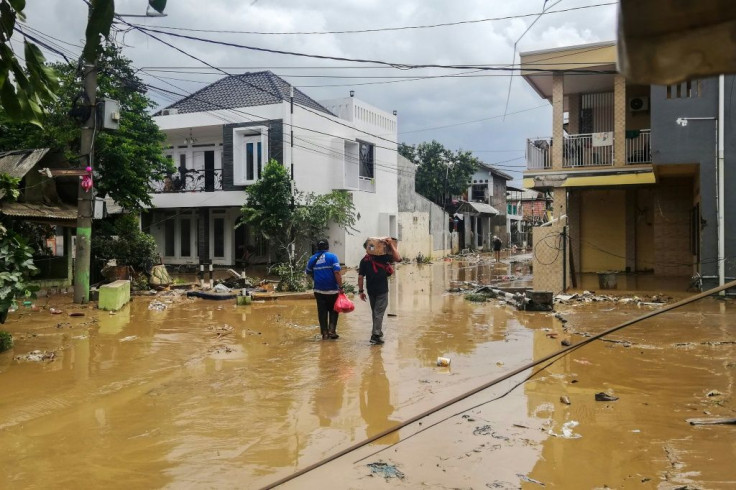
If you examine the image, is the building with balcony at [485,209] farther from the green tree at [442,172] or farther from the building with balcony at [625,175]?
the building with balcony at [625,175]

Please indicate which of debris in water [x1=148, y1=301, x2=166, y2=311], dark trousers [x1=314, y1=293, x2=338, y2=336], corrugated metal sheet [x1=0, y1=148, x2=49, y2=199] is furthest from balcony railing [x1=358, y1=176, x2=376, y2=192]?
dark trousers [x1=314, y1=293, x2=338, y2=336]

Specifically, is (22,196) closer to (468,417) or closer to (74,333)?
(74,333)

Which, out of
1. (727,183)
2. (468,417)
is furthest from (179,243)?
(468,417)

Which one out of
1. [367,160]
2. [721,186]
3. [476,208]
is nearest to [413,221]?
[367,160]

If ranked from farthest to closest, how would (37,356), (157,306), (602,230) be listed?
(602,230) → (157,306) → (37,356)

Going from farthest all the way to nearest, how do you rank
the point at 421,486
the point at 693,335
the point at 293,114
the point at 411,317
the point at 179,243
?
the point at 179,243 → the point at 293,114 → the point at 411,317 → the point at 693,335 → the point at 421,486

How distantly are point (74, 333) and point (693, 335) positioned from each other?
Result: 1044 cm

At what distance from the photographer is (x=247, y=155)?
82.9 feet

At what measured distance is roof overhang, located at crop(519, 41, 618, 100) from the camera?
18.5 m

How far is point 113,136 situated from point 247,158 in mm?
8434

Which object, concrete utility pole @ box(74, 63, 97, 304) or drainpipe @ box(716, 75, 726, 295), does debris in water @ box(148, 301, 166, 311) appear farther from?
drainpipe @ box(716, 75, 726, 295)

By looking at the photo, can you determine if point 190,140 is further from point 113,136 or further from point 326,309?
point 326,309

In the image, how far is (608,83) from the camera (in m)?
20.4

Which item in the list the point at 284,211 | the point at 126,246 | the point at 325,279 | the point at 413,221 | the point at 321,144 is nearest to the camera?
the point at 325,279
